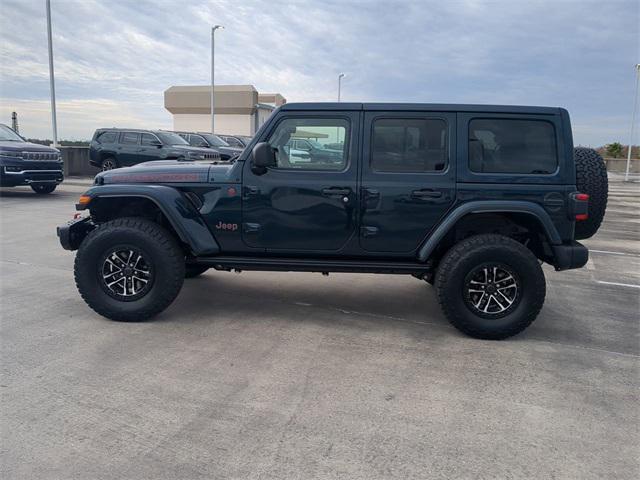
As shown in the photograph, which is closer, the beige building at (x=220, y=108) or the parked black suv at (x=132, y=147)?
the parked black suv at (x=132, y=147)

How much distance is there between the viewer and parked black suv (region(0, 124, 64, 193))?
42.1 feet

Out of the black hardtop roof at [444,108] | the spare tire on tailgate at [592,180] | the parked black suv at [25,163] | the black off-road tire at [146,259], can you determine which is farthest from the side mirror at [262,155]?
the parked black suv at [25,163]

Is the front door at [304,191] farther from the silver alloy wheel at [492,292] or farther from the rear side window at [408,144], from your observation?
the silver alloy wheel at [492,292]

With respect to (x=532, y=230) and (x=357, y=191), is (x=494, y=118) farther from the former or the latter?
(x=357, y=191)

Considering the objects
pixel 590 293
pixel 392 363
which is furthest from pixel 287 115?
pixel 590 293

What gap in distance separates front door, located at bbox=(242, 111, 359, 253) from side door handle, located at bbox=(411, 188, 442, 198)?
52 cm

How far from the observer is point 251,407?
3.38m

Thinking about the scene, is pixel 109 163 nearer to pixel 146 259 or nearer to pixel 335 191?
pixel 146 259

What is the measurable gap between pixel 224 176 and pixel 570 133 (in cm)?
309

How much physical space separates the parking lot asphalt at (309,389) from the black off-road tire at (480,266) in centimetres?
16

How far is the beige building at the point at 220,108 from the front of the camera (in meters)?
44.2

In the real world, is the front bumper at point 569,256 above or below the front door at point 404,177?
below

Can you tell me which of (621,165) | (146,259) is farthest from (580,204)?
(621,165)

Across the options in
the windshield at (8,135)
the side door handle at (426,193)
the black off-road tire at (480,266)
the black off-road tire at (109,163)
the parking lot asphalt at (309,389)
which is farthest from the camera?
the black off-road tire at (109,163)
